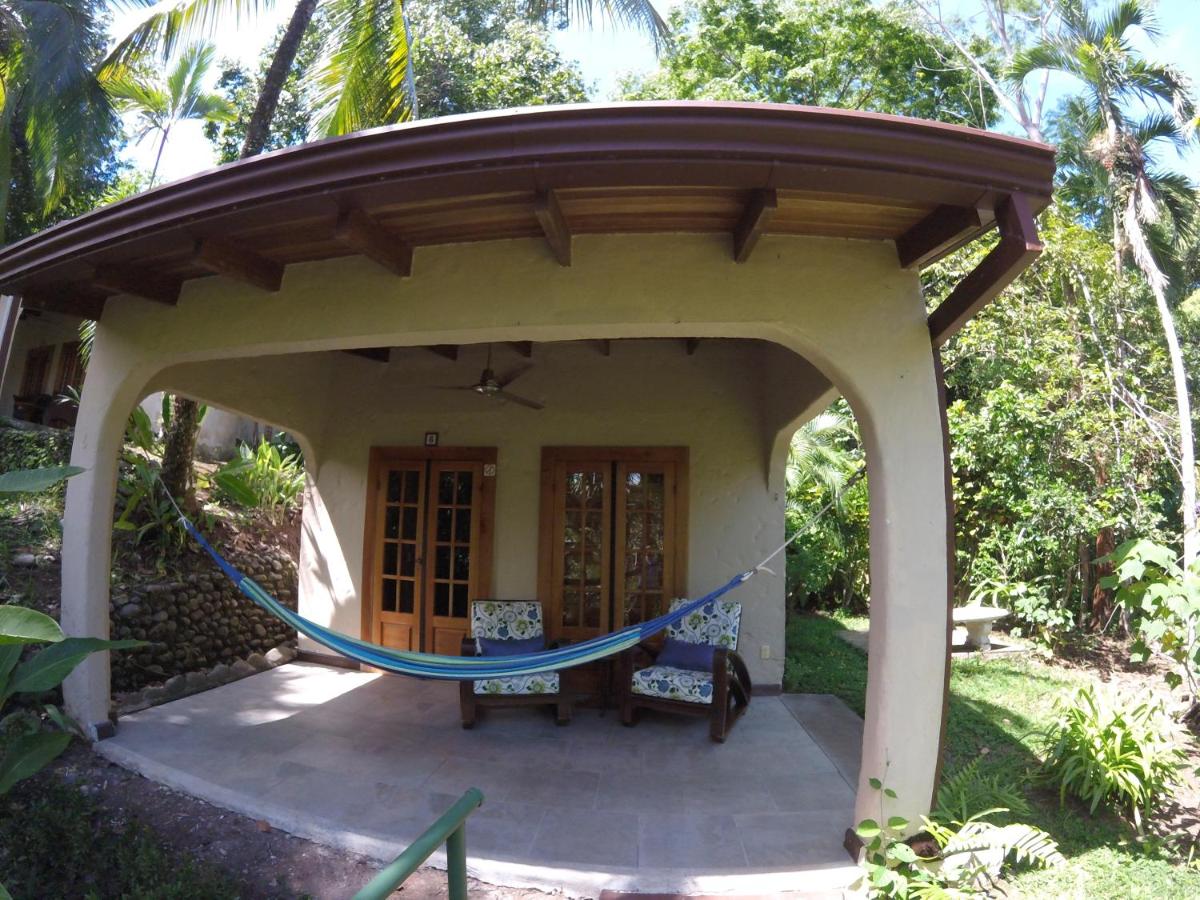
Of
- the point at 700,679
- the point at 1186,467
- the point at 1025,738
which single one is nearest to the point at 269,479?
the point at 700,679

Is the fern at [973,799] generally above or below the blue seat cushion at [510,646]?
below

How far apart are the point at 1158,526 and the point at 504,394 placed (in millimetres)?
6585

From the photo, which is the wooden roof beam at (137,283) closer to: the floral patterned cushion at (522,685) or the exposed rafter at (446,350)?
the exposed rafter at (446,350)

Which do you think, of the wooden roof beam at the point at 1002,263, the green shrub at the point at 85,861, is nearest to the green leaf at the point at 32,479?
the green shrub at the point at 85,861

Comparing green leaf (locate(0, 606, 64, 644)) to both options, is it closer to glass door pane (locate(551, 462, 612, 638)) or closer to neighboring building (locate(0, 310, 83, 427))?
glass door pane (locate(551, 462, 612, 638))

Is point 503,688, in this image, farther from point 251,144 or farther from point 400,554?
point 251,144

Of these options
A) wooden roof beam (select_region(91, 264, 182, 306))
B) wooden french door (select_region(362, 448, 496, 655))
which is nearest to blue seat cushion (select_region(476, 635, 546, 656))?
wooden french door (select_region(362, 448, 496, 655))

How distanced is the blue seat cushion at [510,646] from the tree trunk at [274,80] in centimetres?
443

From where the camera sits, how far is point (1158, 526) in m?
6.56

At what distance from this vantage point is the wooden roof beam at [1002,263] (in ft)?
7.08

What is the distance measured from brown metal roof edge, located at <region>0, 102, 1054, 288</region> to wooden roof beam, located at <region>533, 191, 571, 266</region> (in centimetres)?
9

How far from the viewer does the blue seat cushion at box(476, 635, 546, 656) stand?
4.59 metres

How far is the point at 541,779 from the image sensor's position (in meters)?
3.44

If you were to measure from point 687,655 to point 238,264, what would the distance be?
11.4ft
